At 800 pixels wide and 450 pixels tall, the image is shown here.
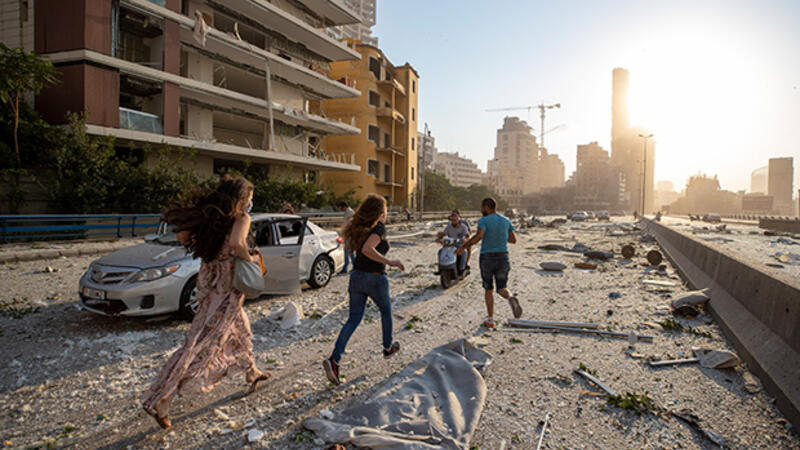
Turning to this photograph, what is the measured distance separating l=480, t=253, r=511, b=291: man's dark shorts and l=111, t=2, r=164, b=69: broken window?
23.5 meters

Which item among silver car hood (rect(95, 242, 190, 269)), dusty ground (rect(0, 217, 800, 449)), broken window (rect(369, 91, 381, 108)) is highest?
broken window (rect(369, 91, 381, 108))

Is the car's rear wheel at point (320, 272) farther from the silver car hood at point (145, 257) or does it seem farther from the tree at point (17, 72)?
the tree at point (17, 72)

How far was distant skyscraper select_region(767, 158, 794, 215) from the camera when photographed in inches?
7234

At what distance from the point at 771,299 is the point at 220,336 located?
5936mm

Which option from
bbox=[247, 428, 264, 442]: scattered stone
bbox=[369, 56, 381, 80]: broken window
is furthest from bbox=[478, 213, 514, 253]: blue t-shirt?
bbox=[369, 56, 381, 80]: broken window

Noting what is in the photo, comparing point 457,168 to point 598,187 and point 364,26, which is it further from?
point 364,26

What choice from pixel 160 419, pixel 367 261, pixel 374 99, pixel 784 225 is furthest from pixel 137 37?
pixel 784 225

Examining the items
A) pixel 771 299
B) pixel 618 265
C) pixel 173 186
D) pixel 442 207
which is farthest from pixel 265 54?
pixel 442 207

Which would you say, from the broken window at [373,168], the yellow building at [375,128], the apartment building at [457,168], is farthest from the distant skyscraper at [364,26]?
the broken window at [373,168]

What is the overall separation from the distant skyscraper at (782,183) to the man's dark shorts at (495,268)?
787 ft

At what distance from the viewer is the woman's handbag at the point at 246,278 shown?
11.1 ft

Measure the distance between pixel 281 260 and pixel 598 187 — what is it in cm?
17248

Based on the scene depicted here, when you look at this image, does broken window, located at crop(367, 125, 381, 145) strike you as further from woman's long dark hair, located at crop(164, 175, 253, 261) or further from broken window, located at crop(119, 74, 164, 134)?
woman's long dark hair, located at crop(164, 175, 253, 261)

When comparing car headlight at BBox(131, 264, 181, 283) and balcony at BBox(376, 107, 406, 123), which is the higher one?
balcony at BBox(376, 107, 406, 123)
